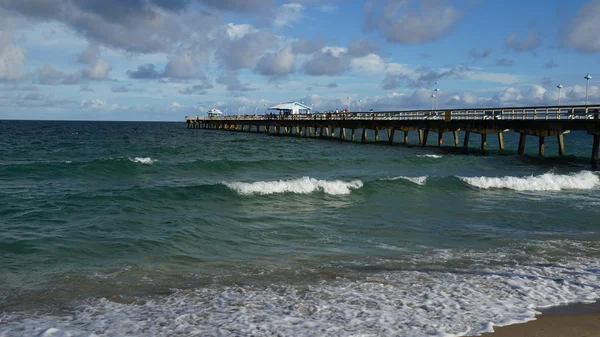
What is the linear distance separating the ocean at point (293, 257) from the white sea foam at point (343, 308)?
29 mm

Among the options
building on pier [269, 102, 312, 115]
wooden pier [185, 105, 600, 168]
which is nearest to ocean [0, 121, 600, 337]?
wooden pier [185, 105, 600, 168]

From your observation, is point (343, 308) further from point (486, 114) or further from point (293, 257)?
point (486, 114)

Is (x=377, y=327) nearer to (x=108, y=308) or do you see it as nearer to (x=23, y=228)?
(x=108, y=308)

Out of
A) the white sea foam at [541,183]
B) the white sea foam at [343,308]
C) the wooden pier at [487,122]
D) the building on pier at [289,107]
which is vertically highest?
the building on pier at [289,107]

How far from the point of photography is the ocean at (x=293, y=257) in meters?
6.41

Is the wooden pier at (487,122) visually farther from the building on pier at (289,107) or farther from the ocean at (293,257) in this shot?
the building on pier at (289,107)

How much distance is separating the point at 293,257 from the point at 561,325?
488 cm

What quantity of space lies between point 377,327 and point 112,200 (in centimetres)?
1195

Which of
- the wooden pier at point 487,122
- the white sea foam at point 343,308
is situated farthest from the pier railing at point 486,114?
the white sea foam at point 343,308

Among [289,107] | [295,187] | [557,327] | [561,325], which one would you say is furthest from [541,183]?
[289,107]

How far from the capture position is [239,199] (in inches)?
668

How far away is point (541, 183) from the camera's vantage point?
2073 centimetres

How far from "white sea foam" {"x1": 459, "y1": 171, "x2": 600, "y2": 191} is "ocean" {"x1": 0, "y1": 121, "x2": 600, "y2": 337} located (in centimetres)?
15

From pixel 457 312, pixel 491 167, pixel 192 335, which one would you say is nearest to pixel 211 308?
pixel 192 335
